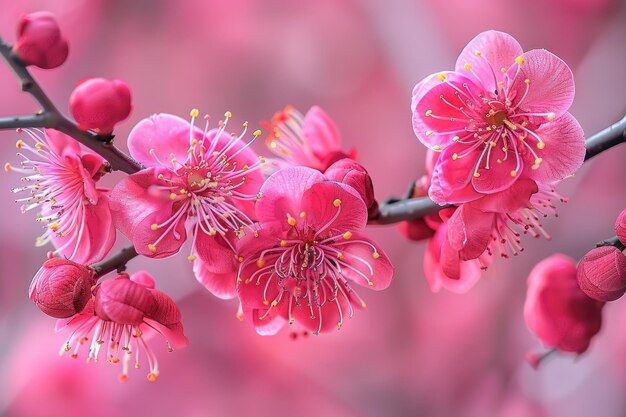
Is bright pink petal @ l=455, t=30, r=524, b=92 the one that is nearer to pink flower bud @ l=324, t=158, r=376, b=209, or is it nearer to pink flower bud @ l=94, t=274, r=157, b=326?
pink flower bud @ l=324, t=158, r=376, b=209

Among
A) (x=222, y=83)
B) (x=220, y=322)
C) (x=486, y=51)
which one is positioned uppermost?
(x=486, y=51)

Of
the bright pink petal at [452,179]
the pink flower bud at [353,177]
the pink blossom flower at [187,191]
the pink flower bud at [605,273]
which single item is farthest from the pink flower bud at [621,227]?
the pink blossom flower at [187,191]

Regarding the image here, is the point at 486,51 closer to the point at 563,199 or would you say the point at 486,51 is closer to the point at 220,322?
the point at 563,199

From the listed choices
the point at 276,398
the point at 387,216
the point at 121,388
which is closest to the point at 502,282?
the point at 276,398

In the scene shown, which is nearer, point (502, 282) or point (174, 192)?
point (174, 192)

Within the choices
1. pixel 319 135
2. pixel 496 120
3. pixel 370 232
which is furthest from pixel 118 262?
pixel 370 232

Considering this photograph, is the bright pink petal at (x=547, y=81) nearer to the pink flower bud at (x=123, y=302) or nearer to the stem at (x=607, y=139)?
the stem at (x=607, y=139)
